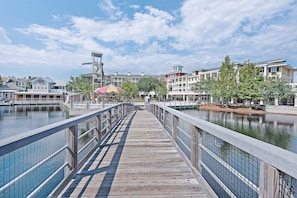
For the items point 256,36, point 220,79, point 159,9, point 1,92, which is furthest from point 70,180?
point 1,92

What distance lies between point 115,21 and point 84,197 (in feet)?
47.8

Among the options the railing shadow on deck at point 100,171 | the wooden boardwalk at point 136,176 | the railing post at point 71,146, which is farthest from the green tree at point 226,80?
the railing post at point 71,146

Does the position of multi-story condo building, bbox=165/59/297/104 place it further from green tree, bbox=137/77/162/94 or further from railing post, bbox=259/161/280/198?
railing post, bbox=259/161/280/198

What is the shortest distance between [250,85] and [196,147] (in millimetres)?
29299

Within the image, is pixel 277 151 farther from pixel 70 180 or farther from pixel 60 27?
pixel 60 27

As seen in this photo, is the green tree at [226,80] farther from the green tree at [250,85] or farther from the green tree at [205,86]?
the green tree at [205,86]

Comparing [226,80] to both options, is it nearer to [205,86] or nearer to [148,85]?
[205,86]

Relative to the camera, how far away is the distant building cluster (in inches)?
1304

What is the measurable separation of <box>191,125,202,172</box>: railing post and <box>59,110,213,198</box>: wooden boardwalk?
151 mm

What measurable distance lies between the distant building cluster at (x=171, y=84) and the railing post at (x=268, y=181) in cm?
3390

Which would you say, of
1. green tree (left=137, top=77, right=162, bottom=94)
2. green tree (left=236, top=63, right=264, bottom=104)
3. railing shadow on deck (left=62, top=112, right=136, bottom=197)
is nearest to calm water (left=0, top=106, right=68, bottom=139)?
railing shadow on deck (left=62, top=112, right=136, bottom=197)

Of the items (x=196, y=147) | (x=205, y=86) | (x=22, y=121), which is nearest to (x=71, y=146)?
(x=196, y=147)

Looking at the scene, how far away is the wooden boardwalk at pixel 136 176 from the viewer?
2.01 meters

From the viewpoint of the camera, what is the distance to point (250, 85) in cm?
2769
